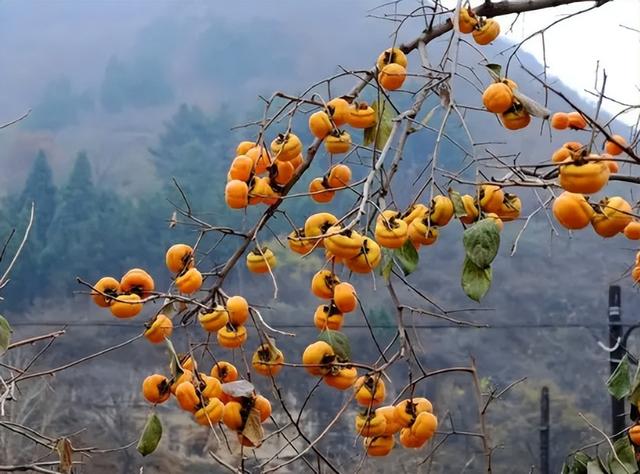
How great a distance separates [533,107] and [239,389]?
0.43 metres

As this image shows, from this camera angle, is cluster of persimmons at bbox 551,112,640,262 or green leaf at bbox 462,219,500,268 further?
green leaf at bbox 462,219,500,268

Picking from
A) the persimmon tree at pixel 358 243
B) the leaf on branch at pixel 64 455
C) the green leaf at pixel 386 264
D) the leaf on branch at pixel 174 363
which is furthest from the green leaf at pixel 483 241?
the leaf on branch at pixel 64 455

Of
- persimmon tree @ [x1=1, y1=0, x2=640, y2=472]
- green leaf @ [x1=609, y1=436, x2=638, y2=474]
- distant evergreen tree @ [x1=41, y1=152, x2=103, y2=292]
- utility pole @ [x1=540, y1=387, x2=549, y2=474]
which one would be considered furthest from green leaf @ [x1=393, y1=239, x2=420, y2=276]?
distant evergreen tree @ [x1=41, y1=152, x2=103, y2=292]

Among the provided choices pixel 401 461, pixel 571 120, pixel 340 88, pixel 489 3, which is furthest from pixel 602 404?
pixel 489 3

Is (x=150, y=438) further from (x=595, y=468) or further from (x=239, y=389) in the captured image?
(x=595, y=468)

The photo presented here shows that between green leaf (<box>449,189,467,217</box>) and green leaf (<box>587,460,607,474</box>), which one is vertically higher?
green leaf (<box>449,189,467,217</box>)

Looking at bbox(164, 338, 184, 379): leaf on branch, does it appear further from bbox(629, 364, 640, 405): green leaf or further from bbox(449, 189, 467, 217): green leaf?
bbox(629, 364, 640, 405): green leaf

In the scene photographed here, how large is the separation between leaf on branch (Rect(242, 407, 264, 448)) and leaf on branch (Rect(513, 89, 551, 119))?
1.43 ft

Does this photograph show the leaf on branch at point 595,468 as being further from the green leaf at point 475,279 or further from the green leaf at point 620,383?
the green leaf at point 475,279

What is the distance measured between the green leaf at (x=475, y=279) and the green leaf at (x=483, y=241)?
0.03 metres

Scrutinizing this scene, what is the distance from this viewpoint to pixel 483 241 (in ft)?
2.45

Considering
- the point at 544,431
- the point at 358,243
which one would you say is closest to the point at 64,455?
the point at 358,243

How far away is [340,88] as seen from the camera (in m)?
3.14

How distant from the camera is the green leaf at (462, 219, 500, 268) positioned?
0.74 m
